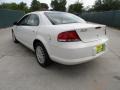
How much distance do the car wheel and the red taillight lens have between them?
731 millimetres

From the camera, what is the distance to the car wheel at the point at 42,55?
11.5 ft

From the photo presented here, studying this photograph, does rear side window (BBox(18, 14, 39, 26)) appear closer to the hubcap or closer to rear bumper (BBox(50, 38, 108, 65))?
the hubcap

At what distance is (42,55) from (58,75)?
0.70m

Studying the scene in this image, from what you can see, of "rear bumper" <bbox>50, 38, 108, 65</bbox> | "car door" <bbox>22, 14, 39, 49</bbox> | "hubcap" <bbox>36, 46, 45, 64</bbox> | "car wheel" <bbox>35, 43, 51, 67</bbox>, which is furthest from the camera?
"car door" <bbox>22, 14, 39, 49</bbox>

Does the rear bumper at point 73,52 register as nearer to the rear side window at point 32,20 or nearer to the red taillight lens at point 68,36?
the red taillight lens at point 68,36

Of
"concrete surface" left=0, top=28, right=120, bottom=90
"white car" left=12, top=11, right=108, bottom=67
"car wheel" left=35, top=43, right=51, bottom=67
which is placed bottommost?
"concrete surface" left=0, top=28, right=120, bottom=90

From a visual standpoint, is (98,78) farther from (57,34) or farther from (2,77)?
(2,77)

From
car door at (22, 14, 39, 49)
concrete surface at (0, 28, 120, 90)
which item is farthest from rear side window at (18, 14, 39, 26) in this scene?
concrete surface at (0, 28, 120, 90)

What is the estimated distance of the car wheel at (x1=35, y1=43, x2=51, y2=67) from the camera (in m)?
3.49

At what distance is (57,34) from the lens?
2949 mm

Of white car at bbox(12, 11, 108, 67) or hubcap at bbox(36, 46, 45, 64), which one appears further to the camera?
hubcap at bbox(36, 46, 45, 64)

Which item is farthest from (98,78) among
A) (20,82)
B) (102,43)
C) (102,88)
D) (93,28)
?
(20,82)

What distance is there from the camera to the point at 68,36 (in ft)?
9.46

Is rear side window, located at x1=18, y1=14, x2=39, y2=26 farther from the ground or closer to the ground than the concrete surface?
farther from the ground
